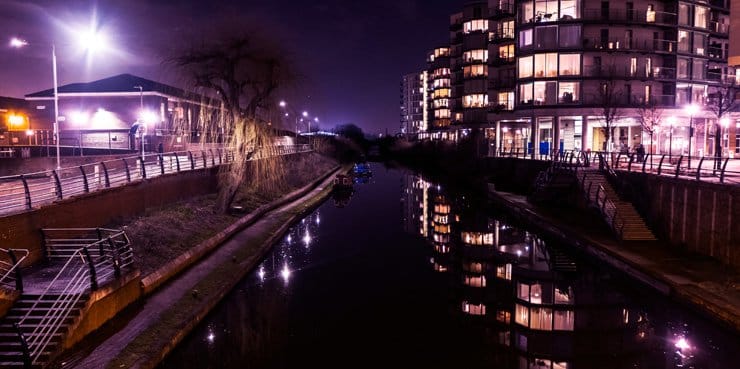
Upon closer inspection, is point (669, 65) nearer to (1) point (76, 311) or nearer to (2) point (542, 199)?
(2) point (542, 199)

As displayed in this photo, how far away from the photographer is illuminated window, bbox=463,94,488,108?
293 feet

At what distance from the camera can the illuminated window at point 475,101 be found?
89.4 metres

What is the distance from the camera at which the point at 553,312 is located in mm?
18328

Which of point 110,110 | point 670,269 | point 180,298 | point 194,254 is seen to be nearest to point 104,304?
point 180,298

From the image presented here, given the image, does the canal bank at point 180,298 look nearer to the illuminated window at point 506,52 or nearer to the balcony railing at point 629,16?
the balcony railing at point 629,16

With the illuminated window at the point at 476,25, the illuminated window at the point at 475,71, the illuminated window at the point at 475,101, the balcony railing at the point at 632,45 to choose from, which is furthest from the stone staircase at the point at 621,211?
the illuminated window at the point at 476,25

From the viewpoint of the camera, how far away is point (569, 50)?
5700 cm

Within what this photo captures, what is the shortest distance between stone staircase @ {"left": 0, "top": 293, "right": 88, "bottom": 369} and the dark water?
99.1 inches

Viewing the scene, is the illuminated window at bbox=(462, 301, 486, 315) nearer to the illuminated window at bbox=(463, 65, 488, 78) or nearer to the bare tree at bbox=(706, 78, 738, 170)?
the bare tree at bbox=(706, 78, 738, 170)

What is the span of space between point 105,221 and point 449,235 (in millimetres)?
19228

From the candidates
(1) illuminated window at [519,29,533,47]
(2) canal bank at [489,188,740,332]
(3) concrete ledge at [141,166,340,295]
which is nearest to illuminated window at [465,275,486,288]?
(2) canal bank at [489,188,740,332]

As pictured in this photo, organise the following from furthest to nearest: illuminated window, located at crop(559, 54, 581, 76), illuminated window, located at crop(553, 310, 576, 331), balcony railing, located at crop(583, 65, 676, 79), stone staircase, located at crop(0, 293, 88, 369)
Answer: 1. illuminated window, located at crop(559, 54, 581, 76)
2. balcony railing, located at crop(583, 65, 676, 79)
3. illuminated window, located at crop(553, 310, 576, 331)
4. stone staircase, located at crop(0, 293, 88, 369)

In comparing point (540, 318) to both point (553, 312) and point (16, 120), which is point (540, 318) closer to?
point (553, 312)

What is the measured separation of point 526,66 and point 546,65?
7.70 feet
